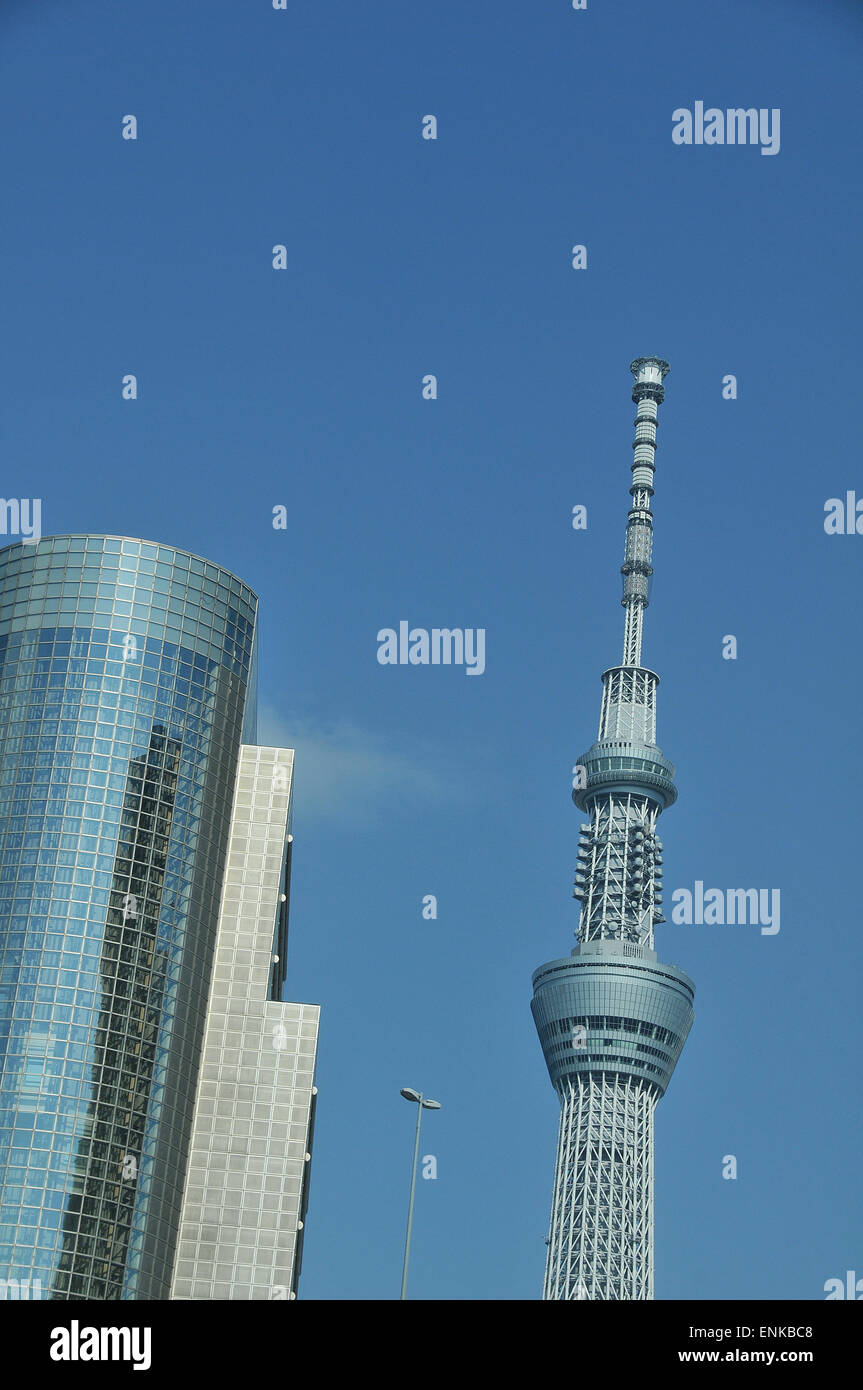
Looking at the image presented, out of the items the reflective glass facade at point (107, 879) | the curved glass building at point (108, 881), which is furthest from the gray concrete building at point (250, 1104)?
the reflective glass facade at point (107, 879)

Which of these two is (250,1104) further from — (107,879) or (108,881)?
(107,879)

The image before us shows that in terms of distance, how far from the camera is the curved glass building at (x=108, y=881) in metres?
148

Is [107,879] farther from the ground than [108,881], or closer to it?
farther from the ground

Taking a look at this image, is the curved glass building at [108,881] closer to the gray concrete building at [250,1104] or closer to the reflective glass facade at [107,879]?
the reflective glass facade at [107,879]

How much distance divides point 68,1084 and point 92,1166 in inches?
280

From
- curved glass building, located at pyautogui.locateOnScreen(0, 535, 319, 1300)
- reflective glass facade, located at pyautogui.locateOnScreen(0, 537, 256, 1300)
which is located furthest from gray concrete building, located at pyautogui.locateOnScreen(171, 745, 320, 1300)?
reflective glass facade, located at pyautogui.locateOnScreen(0, 537, 256, 1300)

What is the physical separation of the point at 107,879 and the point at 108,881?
0.20 m

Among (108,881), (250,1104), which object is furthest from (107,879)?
(250,1104)

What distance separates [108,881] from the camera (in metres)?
161

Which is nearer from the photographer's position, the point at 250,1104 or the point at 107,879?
the point at 107,879

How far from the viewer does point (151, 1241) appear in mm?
150500
